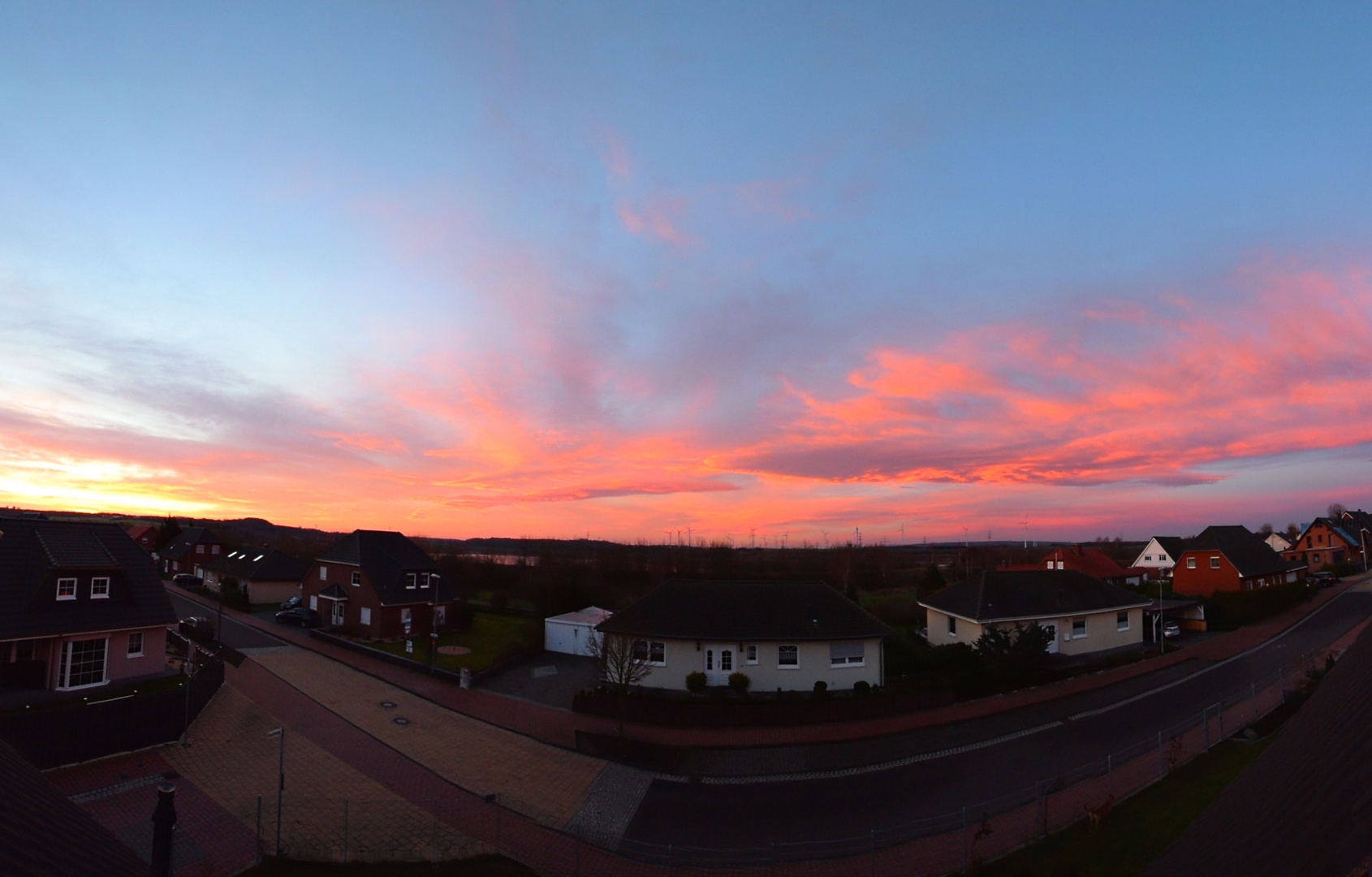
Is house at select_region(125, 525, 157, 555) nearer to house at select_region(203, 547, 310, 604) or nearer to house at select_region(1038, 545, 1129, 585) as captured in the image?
house at select_region(203, 547, 310, 604)

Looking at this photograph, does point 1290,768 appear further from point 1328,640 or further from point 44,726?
point 1328,640

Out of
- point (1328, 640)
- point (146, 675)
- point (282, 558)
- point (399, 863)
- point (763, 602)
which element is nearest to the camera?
point (399, 863)

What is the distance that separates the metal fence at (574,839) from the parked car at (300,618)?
103 feet

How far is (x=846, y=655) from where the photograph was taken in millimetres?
31000

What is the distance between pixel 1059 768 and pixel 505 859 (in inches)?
659

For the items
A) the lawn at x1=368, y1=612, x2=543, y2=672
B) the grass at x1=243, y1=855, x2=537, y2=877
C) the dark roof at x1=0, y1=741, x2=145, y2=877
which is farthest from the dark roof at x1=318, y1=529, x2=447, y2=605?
the dark roof at x1=0, y1=741, x2=145, y2=877

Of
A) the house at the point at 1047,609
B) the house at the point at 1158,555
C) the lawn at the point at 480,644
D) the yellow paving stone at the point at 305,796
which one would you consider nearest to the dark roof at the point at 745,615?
the lawn at the point at 480,644

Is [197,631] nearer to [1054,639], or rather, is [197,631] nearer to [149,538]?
[1054,639]

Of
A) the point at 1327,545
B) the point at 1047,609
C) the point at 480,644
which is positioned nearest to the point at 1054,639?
the point at 1047,609

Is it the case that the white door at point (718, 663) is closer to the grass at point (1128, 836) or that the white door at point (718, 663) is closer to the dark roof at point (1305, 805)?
the grass at point (1128, 836)

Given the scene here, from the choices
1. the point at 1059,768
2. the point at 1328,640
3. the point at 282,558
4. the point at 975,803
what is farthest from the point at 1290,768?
the point at 282,558

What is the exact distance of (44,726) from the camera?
63.2 ft

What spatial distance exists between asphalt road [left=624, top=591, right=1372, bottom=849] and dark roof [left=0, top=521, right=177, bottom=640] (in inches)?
936

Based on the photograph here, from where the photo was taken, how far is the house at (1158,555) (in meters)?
81.4
